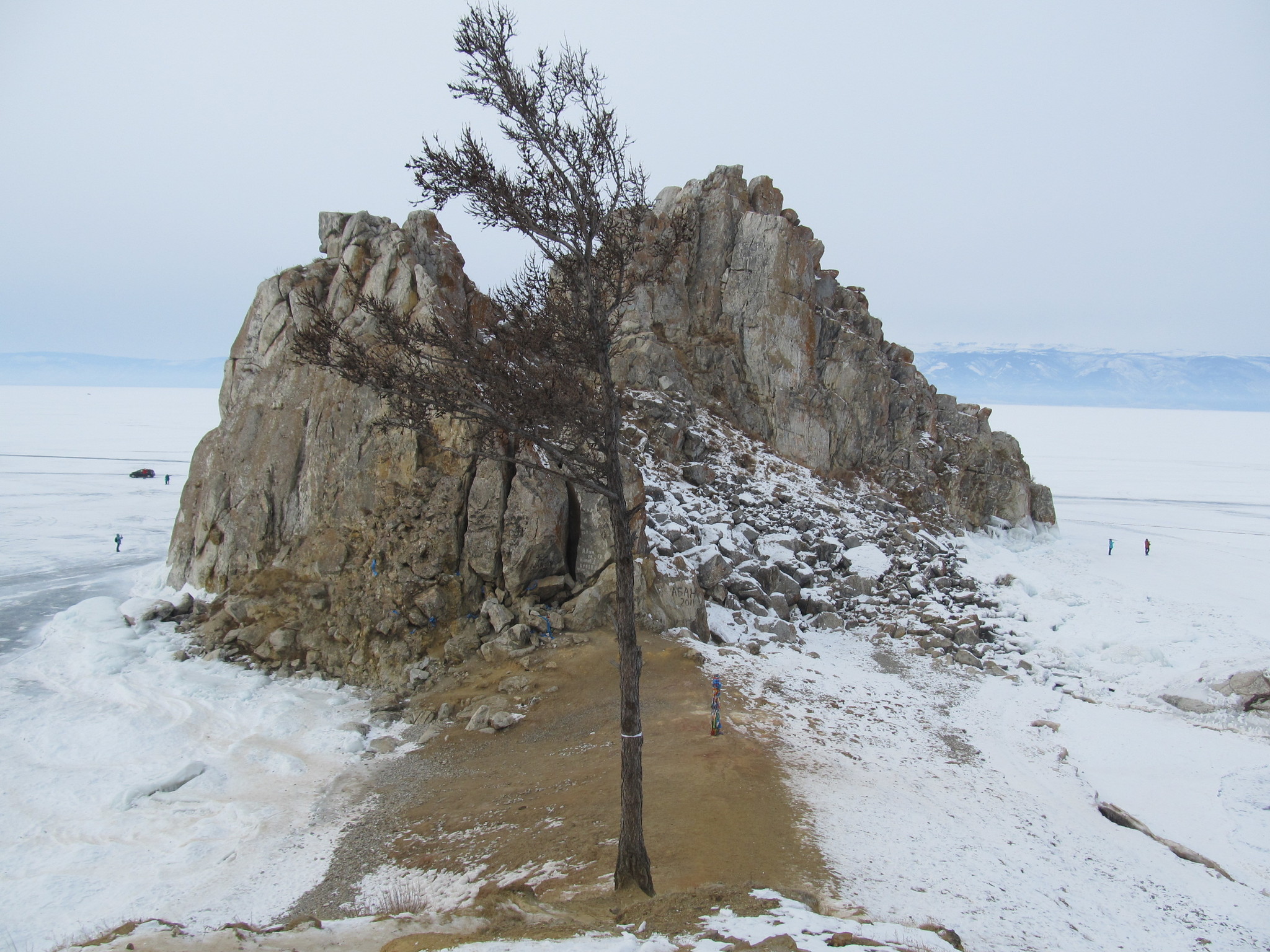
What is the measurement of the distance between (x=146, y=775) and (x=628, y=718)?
992cm

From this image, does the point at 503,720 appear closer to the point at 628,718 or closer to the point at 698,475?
the point at 628,718

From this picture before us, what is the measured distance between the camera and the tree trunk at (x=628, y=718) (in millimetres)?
Result: 8039

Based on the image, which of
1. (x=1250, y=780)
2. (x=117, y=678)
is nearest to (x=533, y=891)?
(x=117, y=678)

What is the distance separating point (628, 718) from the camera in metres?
8.26

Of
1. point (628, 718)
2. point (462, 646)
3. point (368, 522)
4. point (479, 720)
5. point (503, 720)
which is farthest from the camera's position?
point (368, 522)

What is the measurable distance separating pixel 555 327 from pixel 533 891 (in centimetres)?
700

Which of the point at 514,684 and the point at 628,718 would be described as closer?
the point at 628,718

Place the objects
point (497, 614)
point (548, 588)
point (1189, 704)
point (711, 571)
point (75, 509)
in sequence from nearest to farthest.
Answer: point (1189, 704) → point (497, 614) → point (548, 588) → point (711, 571) → point (75, 509)

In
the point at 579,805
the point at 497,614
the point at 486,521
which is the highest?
the point at 486,521

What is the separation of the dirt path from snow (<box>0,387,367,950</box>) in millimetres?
1177

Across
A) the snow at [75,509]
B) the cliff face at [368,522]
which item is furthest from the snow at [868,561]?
the snow at [75,509]

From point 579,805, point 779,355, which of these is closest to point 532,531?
point 579,805

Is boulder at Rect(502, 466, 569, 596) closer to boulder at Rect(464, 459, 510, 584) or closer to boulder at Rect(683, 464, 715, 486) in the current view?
boulder at Rect(464, 459, 510, 584)

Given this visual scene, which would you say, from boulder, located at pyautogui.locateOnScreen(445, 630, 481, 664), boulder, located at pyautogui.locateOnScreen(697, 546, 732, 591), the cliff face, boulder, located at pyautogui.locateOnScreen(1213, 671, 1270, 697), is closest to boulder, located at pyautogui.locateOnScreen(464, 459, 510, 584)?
the cliff face
